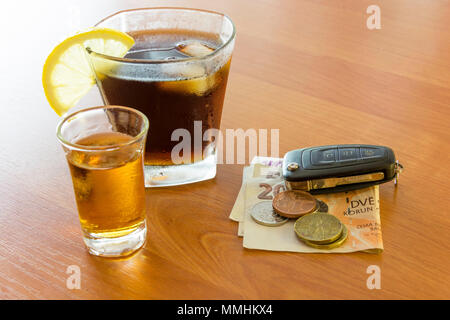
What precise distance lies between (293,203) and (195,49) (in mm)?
257

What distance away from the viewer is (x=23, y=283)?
0.67 m

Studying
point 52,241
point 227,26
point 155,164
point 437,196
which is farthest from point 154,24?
point 437,196

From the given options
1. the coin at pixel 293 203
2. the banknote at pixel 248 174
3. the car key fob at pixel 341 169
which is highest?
the car key fob at pixel 341 169

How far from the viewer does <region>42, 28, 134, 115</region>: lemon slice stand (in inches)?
29.9

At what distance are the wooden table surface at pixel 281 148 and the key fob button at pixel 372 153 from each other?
0.06 meters

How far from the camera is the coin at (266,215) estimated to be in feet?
2.44

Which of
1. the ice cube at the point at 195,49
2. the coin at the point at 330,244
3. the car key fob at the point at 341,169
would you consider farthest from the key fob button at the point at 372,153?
the ice cube at the point at 195,49

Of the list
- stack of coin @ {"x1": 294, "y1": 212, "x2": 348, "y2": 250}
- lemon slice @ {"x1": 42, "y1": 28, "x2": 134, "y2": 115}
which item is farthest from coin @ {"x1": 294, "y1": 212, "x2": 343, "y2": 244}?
lemon slice @ {"x1": 42, "y1": 28, "x2": 134, "y2": 115}

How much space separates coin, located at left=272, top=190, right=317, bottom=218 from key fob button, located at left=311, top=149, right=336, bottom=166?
0.15 ft

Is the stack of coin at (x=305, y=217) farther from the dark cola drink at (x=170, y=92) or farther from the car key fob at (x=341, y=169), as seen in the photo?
the dark cola drink at (x=170, y=92)

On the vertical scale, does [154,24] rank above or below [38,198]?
above
